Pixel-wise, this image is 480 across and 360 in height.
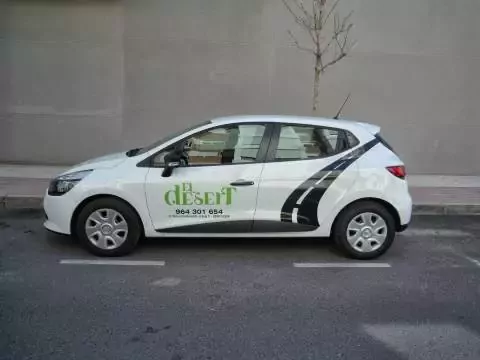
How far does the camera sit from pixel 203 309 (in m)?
4.38

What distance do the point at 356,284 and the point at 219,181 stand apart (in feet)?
5.82

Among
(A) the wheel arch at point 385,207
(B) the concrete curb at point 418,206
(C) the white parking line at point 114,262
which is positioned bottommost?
(C) the white parking line at point 114,262

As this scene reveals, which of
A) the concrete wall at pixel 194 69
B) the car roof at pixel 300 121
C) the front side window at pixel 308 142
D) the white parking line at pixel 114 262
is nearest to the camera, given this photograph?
the white parking line at pixel 114 262

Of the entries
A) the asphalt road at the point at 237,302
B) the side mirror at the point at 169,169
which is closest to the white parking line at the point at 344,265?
the asphalt road at the point at 237,302

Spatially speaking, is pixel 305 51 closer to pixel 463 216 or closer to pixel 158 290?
pixel 463 216

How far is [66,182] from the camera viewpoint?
5.63 metres

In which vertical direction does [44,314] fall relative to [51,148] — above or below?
below

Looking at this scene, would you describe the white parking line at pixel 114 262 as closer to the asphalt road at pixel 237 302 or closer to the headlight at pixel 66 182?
the asphalt road at pixel 237 302

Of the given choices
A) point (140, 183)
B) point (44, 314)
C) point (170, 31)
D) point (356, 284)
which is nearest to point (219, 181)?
point (140, 183)

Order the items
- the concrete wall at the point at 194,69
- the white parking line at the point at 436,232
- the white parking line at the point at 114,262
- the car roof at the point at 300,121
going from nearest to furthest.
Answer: the white parking line at the point at 114,262 → the car roof at the point at 300,121 → the white parking line at the point at 436,232 → the concrete wall at the point at 194,69

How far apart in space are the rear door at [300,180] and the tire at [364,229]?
247 millimetres

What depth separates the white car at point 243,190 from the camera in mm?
5555

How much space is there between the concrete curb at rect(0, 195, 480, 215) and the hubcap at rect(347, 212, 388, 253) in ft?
9.81

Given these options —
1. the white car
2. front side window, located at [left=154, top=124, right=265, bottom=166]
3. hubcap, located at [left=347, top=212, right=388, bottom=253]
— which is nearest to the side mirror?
the white car
